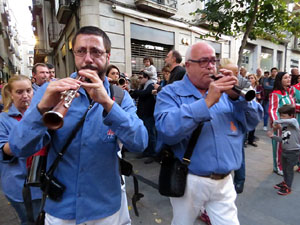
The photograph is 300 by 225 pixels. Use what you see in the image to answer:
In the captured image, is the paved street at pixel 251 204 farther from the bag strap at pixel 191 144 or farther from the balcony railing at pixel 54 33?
the balcony railing at pixel 54 33

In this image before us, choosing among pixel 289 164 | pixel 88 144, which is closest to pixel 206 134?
pixel 88 144

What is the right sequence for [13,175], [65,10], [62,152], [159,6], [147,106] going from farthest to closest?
[159,6]
[65,10]
[147,106]
[13,175]
[62,152]

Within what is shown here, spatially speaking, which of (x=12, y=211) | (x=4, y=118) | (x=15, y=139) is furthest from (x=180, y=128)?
(x=12, y=211)

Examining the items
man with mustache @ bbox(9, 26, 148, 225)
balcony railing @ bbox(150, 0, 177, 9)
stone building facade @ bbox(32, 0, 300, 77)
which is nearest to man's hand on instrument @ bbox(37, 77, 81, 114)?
man with mustache @ bbox(9, 26, 148, 225)

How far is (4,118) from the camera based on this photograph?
2.03 m

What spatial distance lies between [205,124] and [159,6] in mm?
9848

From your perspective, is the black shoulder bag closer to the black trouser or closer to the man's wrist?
the man's wrist

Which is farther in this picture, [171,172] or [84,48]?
[171,172]

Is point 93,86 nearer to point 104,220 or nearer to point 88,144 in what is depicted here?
point 88,144

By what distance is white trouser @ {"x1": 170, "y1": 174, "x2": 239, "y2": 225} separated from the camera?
5.91 ft

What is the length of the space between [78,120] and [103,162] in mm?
327

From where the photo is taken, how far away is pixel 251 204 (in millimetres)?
3330

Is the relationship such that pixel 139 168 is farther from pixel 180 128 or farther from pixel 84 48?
pixel 84 48

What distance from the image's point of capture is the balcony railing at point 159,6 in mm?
9633
